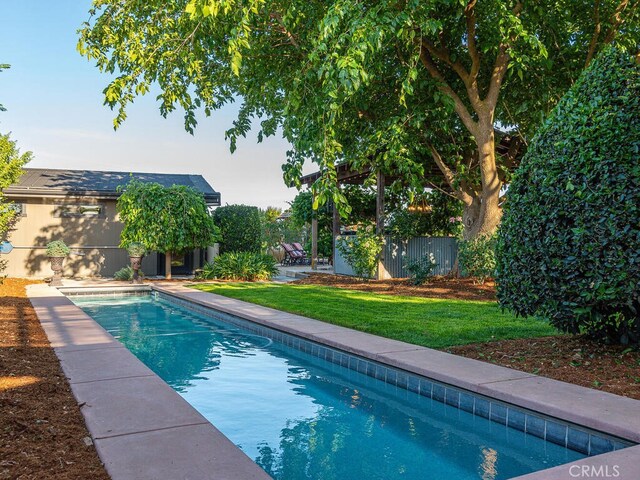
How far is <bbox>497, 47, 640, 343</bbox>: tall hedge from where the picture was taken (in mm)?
4320

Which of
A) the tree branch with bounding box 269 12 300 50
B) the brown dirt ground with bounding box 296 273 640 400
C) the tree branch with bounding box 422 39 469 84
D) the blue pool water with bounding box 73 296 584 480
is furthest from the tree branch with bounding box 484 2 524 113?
the blue pool water with bounding box 73 296 584 480

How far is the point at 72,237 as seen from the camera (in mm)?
16828

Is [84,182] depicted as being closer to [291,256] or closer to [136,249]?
[136,249]

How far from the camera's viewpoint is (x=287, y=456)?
3668 millimetres

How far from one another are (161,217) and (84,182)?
4605mm

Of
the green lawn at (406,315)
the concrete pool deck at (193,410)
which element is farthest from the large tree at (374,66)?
the concrete pool deck at (193,410)

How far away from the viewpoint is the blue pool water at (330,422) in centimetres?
350

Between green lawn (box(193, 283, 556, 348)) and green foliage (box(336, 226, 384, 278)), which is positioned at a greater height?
green foliage (box(336, 226, 384, 278))

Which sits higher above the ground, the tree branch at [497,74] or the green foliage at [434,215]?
the tree branch at [497,74]

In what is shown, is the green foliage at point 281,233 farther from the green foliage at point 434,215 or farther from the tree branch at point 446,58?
the tree branch at point 446,58

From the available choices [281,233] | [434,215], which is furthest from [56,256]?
[281,233]

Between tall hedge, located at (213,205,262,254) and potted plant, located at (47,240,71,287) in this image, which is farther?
tall hedge, located at (213,205,262,254)

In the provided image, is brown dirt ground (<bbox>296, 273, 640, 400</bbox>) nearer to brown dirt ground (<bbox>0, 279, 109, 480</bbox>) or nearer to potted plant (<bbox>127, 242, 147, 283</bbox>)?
brown dirt ground (<bbox>0, 279, 109, 480</bbox>)

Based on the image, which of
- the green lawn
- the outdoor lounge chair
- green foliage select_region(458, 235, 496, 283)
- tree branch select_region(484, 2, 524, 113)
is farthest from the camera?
the outdoor lounge chair
